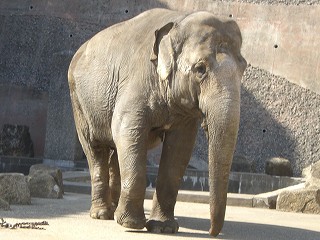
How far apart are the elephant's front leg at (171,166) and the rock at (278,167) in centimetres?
1123

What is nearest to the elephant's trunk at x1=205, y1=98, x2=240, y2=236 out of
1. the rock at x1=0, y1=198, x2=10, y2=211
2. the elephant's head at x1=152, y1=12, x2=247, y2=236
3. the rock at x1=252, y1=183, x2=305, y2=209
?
the elephant's head at x1=152, y1=12, x2=247, y2=236

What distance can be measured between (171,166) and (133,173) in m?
0.50

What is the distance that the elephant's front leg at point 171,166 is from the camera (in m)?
7.68

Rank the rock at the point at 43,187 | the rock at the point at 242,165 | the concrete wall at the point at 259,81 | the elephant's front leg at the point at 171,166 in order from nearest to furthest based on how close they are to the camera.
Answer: the elephant's front leg at the point at 171,166 < the rock at the point at 43,187 < the rock at the point at 242,165 < the concrete wall at the point at 259,81

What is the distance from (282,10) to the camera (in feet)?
68.8

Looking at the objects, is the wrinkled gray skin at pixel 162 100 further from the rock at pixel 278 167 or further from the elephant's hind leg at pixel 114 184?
the rock at pixel 278 167

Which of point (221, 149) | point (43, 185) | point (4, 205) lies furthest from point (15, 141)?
point (221, 149)

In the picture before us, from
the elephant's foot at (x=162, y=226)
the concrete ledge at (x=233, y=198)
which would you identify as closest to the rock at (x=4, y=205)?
the elephant's foot at (x=162, y=226)

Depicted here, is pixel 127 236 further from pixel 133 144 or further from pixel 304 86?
pixel 304 86

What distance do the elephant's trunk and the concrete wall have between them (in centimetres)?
1254

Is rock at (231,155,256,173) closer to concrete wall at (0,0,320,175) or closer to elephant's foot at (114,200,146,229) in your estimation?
concrete wall at (0,0,320,175)

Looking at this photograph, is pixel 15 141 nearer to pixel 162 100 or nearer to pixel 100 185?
pixel 100 185

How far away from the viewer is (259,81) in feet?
67.9

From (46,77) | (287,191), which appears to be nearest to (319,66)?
(46,77)
